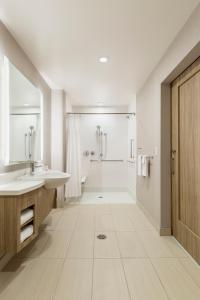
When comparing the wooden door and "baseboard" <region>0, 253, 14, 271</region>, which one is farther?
the wooden door

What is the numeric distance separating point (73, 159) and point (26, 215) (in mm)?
2441

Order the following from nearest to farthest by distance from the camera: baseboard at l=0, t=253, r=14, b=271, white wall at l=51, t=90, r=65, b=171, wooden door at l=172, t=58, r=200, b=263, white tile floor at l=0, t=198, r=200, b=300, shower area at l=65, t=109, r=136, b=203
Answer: white tile floor at l=0, t=198, r=200, b=300 → baseboard at l=0, t=253, r=14, b=271 → wooden door at l=172, t=58, r=200, b=263 → white wall at l=51, t=90, r=65, b=171 → shower area at l=65, t=109, r=136, b=203

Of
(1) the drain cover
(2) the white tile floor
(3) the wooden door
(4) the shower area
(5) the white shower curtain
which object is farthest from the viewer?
(4) the shower area

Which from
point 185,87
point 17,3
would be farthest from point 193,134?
point 17,3

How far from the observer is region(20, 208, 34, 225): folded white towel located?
1.70m

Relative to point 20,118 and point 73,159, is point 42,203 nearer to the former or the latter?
point 20,118

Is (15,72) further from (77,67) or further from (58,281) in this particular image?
(58,281)

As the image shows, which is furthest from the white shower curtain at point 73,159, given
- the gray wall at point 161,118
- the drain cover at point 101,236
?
the drain cover at point 101,236

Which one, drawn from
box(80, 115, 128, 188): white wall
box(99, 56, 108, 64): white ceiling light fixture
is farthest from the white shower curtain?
box(99, 56, 108, 64): white ceiling light fixture

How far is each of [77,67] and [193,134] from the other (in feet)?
6.17

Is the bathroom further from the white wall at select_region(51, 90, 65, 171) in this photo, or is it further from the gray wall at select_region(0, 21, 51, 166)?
the white wall at select_region(51, 90, 65, 171)

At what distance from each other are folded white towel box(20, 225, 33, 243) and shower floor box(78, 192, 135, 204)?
2.49 metres

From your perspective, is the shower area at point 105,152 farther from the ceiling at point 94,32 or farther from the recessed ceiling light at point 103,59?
the recessed ceiling light at point 103,59

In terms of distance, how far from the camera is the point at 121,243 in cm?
237
